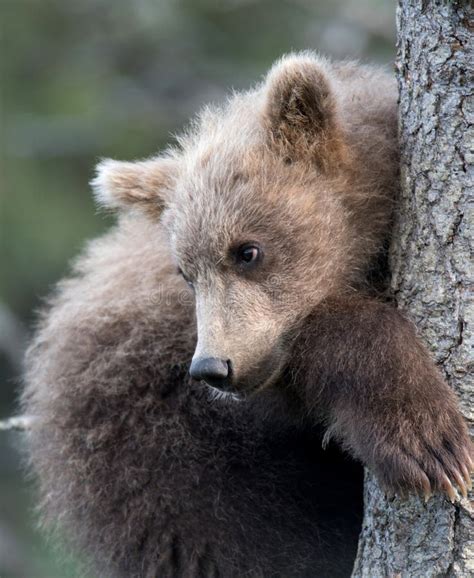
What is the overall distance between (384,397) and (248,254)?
86 centimetres

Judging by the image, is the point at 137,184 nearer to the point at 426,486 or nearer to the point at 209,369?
the point at 209,369

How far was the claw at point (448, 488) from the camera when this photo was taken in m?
3.69

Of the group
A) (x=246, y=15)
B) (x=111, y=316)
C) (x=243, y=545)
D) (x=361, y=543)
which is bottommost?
(x=243, y=545)

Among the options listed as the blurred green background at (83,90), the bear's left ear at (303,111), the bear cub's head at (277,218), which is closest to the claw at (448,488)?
the bear cub's head at (277,218)

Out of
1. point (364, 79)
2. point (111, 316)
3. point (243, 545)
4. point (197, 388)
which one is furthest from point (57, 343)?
point (364, 79)

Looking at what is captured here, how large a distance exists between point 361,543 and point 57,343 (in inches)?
85.3

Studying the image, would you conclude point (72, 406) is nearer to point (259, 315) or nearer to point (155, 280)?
point (155, 280)

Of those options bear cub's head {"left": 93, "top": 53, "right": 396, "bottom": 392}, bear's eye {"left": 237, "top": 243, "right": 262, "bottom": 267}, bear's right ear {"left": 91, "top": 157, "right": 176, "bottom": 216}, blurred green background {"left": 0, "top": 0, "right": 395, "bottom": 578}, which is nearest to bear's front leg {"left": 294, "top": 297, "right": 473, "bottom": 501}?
bear cub's head {"left": 93, "top": 53, "right": 396, "bottom": 392}

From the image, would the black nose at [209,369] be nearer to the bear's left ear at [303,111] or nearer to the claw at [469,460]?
the claw at [469,460]

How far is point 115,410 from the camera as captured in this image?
5.15 meters

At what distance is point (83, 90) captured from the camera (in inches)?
465

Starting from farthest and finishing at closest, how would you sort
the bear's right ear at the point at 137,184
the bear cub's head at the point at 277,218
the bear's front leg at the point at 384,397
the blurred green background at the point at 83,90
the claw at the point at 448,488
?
the blurred green background at the point at 83,90 < the bear's right ear at the point at 137,184 < the bear cub's head at the point at 277,218 < the bear's front leg at the point at 384,397 < the claw at the point at 448,488

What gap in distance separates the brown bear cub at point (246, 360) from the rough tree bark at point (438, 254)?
0.11m

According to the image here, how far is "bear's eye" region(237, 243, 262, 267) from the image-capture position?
444cm
